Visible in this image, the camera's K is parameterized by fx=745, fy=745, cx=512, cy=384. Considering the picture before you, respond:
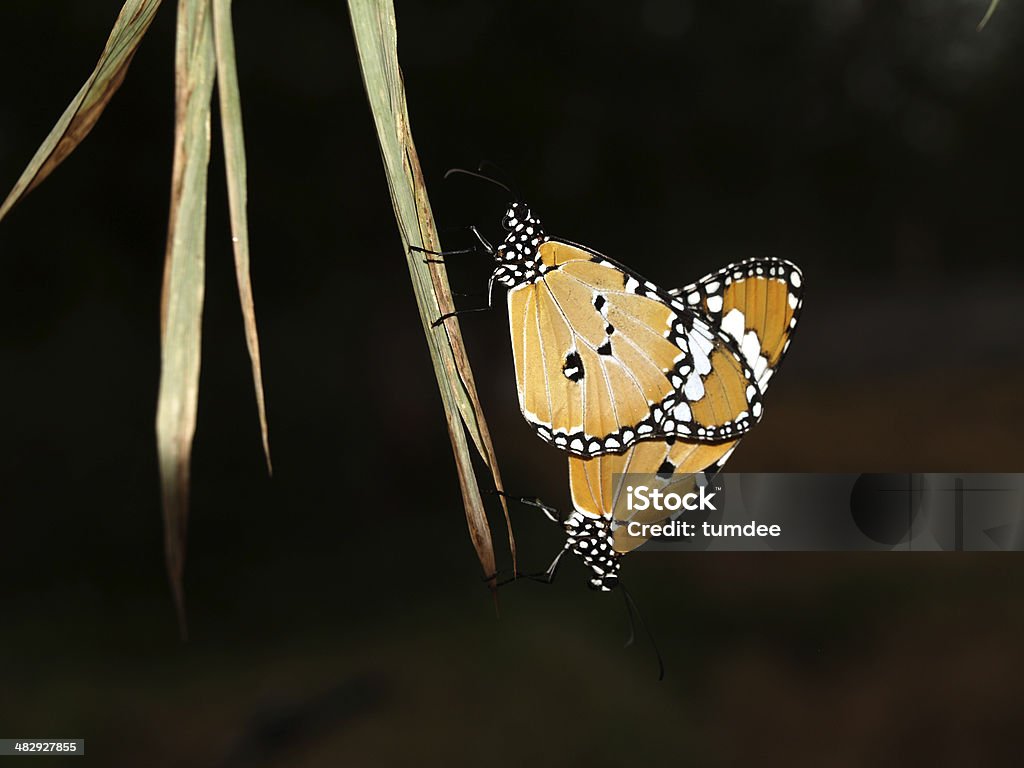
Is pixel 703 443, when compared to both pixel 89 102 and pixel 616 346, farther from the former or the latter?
pixel 89 102

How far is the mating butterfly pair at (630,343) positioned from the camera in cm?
65

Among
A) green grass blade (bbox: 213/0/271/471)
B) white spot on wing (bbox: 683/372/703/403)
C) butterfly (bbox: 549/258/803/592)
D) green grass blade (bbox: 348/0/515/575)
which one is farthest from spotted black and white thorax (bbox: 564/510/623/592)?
green grass blade (bbox: 213/0/271/471)

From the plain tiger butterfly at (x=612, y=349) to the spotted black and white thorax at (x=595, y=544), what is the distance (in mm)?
92

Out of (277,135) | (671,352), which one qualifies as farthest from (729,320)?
(277,135)

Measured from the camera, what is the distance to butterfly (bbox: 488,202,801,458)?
0.65 m

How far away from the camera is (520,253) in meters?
0.65

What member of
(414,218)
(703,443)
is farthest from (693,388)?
(414,218)

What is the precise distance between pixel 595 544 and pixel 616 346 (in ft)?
0.73

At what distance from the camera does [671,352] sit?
661 millimetres

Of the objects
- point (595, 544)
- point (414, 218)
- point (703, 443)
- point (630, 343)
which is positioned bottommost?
point (595, 544)

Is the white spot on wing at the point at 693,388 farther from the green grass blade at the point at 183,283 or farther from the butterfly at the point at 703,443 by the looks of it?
the green grass blade at the point at 183,283

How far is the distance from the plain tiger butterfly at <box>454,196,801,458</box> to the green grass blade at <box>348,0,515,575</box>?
235mm

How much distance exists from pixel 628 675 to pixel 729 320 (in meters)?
1.05

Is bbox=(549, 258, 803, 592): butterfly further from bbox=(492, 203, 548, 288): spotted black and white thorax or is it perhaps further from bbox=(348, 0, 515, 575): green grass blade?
bbox=(348, 0, 515, 575): green grass blade
